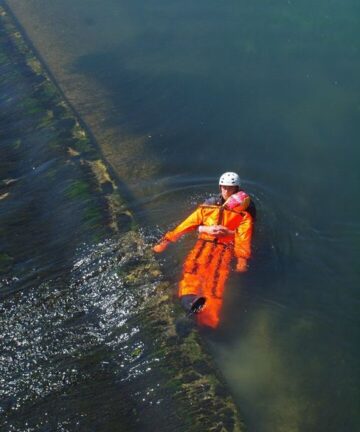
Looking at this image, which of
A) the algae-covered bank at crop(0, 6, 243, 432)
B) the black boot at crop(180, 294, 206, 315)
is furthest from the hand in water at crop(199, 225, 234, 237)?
the black boot at crop(180, 294, 206, 315)

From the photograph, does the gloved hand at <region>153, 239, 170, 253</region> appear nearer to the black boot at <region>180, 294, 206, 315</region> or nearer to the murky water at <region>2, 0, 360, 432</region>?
the murky water at <region>2, 0, 360, 432</region>

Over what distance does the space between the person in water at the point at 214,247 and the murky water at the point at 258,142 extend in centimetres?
28

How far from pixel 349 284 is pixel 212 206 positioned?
212cm

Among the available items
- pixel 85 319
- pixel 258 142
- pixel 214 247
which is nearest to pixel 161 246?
pixel 214 247

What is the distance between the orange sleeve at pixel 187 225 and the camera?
25.6 feet

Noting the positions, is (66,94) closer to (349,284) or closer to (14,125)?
(14,125)

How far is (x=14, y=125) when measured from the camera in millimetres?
11047

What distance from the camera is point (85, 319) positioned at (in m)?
6.82

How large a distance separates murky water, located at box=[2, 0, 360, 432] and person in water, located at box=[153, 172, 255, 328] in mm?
284

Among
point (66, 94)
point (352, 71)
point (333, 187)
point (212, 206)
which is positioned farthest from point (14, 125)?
point (352, 71)

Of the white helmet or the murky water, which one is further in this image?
the white helmet

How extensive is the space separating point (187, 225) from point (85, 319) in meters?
1.98

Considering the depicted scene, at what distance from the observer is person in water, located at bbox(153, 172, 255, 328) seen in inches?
268

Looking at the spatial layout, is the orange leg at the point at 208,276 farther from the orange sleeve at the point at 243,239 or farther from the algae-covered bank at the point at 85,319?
the algae-covered bank at the point at 85,319
